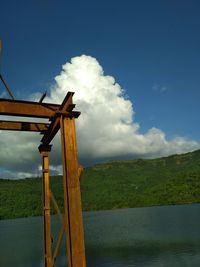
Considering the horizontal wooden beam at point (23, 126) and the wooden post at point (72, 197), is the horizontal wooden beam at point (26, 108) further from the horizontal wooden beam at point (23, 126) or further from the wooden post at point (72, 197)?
the horizontal wooden beam at point (23, 126)

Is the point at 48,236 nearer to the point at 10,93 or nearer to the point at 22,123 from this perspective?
the point at 22,123

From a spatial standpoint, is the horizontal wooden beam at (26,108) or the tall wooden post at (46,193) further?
the tall wooden post at (46,193)

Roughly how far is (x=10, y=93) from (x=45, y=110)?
1.16 meters

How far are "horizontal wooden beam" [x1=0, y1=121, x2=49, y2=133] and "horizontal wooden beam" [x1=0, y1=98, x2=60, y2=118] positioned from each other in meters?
2.14

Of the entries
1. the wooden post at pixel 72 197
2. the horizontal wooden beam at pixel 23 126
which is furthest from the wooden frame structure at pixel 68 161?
the horizontal wooden beam at pixel 23 126

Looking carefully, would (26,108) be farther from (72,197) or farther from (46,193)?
(46,193)

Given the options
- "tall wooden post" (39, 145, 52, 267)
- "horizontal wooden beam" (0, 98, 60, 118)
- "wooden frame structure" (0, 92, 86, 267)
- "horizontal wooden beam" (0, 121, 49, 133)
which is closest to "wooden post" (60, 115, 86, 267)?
"wooden frame structure" (0, 92, 86, 267)

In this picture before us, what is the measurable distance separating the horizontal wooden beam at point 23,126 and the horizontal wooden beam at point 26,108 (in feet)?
7.03

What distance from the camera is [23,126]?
10969mm

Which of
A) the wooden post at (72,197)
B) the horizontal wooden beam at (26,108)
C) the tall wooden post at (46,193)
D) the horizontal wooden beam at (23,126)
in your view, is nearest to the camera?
the wooden post at (72,197)

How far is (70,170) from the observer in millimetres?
8180

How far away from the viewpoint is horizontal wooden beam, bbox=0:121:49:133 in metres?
10.8

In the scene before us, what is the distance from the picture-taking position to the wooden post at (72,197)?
7730 millimetres

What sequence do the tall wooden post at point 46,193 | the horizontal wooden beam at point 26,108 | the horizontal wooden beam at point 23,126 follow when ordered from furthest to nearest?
the tall wooden post at point 46,193 → the horizontal wooden beam at point 23,126 → the horizontal wooden beam at point 26,108
